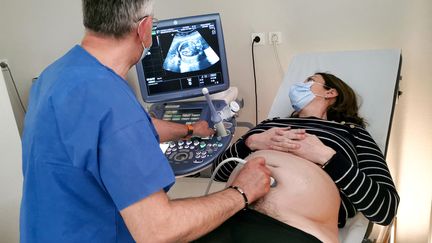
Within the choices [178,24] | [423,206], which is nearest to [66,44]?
[178,24]

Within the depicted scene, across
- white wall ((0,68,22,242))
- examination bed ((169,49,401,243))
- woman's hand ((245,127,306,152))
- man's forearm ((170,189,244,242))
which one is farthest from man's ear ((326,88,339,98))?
white wall ((0,68,22,242))

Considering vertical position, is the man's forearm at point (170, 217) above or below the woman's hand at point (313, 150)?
above

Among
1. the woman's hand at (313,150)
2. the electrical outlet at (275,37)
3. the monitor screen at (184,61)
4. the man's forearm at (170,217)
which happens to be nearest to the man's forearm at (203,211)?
the man's forearm at (170,217)

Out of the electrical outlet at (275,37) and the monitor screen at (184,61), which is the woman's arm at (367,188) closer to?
the monitor screen at (184,61)

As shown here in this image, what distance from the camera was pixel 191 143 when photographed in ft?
5.33

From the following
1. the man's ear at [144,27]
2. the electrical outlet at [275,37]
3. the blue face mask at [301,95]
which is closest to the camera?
the man's ear at [144,27]

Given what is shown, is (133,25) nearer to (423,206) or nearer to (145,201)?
(145,201)

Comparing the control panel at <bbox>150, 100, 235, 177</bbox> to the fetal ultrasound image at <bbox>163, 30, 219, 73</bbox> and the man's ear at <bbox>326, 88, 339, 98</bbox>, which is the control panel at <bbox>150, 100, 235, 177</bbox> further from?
the man's ear at <bbox>326, 88, 339, 98</bbox>

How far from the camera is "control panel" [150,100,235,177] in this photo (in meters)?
1.48

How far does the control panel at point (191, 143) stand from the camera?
1.48m

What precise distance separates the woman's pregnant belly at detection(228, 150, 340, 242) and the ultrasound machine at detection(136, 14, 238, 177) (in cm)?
51

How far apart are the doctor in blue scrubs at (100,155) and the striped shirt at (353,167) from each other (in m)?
0.52

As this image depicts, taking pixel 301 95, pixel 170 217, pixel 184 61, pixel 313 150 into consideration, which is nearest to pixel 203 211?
pixel 170 217

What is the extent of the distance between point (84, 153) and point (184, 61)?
3.74ft
